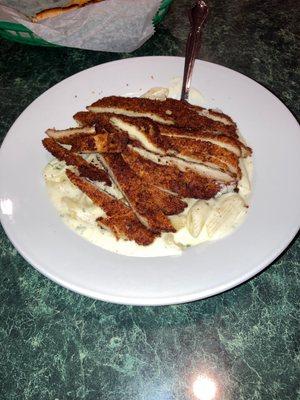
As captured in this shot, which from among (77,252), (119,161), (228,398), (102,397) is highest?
(119,161)

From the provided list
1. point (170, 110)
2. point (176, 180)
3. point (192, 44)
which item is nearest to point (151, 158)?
point (176, 180)

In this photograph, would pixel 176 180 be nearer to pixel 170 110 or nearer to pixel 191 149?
pixel 191 149

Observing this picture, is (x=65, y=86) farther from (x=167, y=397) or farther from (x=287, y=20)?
(x=287, y=20)

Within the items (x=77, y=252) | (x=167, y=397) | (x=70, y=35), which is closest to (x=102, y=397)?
(x=167, y=397)

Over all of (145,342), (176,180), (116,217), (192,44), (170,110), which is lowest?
(145,342)

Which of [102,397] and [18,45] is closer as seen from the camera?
[102,397]
